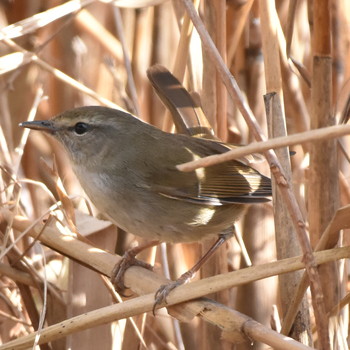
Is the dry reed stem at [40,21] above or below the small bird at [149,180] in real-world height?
above

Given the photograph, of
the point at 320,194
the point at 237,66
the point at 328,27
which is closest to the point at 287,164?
the point at 320,194

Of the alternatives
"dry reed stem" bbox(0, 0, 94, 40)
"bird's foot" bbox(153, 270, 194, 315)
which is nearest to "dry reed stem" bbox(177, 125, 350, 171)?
"bird's foot" bbox(153, 270, 194, 315)

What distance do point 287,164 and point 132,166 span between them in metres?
0.52

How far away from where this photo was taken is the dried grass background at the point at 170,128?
1637mm

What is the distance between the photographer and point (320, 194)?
1.83 m

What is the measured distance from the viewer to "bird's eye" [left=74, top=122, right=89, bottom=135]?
2.12 metres

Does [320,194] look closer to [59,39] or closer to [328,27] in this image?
[328,27]

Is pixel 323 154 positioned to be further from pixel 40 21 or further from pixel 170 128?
pixel 40 21

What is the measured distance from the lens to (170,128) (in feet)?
8.03

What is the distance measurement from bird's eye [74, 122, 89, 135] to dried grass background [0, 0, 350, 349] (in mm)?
131

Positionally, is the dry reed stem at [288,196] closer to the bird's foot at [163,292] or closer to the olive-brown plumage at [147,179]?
the bird's foot at [163,292]

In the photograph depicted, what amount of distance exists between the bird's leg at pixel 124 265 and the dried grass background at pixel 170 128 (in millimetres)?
53

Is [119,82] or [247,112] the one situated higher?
[119,82]

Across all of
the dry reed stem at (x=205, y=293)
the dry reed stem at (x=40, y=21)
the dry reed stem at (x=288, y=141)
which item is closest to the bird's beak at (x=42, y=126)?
the dry reed stem at (x=40, y=21)
